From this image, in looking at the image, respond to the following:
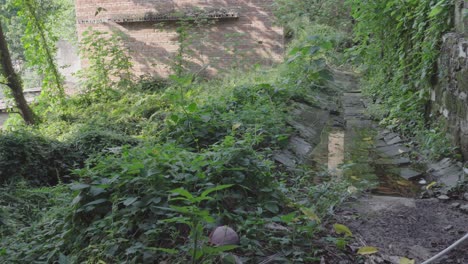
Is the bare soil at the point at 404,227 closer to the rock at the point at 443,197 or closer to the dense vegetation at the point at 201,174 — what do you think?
the rock at the point at 443,197

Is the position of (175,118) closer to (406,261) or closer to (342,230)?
(342,230)

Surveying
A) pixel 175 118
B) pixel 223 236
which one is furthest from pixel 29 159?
pixel 223 236

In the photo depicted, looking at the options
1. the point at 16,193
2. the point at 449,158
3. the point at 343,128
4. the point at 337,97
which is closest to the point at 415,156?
the point at 449,158

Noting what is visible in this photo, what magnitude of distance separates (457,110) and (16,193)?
491 centimetres

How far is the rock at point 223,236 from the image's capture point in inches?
91.1

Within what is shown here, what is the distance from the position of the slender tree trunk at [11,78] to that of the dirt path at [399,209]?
7546 mm

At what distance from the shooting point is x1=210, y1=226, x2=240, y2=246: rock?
2.31 metres

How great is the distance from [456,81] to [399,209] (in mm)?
1962

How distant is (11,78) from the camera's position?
9.55 meters

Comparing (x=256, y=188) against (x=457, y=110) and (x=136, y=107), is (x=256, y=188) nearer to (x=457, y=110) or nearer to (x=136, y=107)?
(x=457, y=110)

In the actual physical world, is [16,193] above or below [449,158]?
below

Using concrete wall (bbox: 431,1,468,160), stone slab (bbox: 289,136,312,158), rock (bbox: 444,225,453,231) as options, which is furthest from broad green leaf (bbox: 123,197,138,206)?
concrete wall (bbox: 431,1,468,160)

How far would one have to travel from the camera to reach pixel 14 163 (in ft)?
18.5

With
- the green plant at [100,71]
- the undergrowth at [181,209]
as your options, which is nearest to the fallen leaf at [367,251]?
the undergrowth at [181,209]
